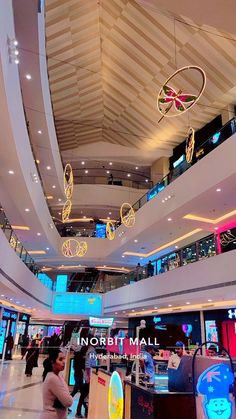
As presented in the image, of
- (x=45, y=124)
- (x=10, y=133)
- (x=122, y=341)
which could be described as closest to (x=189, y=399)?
(x=122, y=341)

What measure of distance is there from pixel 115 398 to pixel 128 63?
16.5 m

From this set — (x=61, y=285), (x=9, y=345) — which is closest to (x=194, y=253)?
(x=9, y=345)

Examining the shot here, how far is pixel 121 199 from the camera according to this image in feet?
Result: 82.4

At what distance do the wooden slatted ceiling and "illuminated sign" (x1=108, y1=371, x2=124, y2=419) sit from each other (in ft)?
45.6

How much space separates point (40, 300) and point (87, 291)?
5.21m

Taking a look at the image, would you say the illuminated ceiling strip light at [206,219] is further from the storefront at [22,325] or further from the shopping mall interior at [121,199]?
the storefront at [22,325]

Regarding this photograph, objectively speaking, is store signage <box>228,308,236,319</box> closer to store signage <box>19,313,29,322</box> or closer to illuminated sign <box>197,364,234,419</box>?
illuminated sign <box>197,364,234,419</box>

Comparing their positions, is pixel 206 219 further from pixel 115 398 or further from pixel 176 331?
pixel 115 398

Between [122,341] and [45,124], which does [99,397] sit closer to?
[122,341]

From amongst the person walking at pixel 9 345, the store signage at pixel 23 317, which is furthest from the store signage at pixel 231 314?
the store signage at pixel 23 317

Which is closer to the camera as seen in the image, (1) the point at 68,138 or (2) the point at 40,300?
(2) the point at 40,300

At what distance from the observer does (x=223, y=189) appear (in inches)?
431

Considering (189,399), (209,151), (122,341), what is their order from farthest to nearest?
(209,151)
(122,341)
(189,399)

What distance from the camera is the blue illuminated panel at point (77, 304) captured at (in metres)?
22.2
